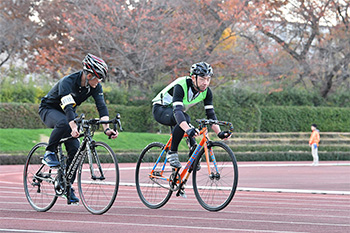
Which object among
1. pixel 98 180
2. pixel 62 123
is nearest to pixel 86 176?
pixel 98 180

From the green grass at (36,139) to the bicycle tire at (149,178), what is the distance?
47.5 ft

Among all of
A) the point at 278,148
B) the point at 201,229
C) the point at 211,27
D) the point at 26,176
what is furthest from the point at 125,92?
the point at 201,229

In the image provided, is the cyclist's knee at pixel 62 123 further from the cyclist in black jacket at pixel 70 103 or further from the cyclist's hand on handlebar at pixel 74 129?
the cyclist's hand on handlebar at pixel 74 129

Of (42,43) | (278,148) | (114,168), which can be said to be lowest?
(278,148)

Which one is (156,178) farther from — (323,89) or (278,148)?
(323,89)

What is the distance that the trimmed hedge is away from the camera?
2764 centimetres

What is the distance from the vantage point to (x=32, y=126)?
27.9 m

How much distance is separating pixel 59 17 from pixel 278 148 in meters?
15.3

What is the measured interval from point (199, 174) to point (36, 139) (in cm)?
1840

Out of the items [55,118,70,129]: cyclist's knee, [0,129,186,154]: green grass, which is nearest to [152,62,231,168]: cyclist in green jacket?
[55,118,70,129]: cyclist's knee

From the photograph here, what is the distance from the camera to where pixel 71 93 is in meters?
7.52

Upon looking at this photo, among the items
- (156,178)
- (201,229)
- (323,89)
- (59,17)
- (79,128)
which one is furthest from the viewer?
(323,89)

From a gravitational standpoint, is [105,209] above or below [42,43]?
below

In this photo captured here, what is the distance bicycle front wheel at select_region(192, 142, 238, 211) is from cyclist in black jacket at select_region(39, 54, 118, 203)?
3.65 feet
